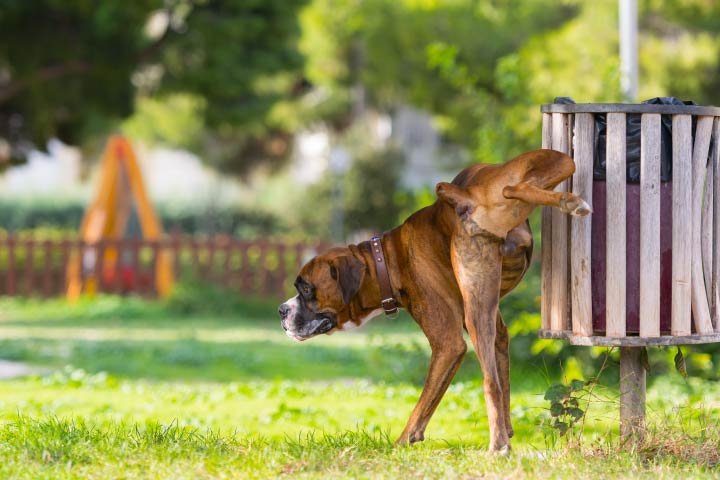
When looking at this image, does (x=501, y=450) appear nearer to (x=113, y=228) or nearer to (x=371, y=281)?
(x=371, y=281)

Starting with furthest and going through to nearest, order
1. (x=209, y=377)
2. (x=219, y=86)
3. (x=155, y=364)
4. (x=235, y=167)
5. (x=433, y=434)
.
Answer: (x=235, y=167)
(x=219, y=86)
(x=155, y=364)
(x=209, y=377)
(x=433, y=434)

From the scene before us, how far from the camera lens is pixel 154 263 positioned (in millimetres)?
21234

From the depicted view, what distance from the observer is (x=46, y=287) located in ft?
70.6

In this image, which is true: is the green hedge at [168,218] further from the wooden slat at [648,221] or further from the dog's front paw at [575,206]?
the dog's front paw at [575,206]

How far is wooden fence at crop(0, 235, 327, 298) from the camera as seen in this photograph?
2098cm

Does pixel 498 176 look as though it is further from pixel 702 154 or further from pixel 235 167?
pixel 235 167

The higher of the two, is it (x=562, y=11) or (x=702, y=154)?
(x=562, y=11)

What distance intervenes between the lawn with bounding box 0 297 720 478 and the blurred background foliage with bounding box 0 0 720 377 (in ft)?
4.13

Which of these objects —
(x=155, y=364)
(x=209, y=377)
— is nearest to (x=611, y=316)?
(x=209, y=377)

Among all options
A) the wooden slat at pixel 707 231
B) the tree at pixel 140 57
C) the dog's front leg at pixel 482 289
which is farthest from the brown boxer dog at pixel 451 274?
the tree at pixel 140 57

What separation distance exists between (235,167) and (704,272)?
125ft

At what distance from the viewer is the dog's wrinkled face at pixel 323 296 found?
5.43 m

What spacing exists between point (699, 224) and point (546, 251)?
2.28 ft

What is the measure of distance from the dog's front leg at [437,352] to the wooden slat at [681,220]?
969 millimetres
